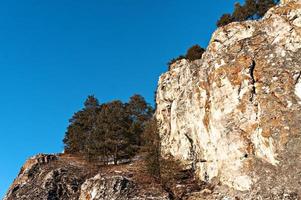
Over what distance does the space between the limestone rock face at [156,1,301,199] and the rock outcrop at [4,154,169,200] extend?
6250 mm

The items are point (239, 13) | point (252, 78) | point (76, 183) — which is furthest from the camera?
point (239, 13)

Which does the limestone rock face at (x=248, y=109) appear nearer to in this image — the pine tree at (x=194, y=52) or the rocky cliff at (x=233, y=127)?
the rocky cliff at (x=233, y=127)

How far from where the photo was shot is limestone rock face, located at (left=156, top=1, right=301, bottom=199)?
37.0m

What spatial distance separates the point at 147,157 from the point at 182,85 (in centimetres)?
1094

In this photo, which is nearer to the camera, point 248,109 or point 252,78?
point 248,109

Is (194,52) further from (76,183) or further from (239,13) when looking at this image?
(76,183)

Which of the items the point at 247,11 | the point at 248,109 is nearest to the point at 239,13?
the point at 247,11

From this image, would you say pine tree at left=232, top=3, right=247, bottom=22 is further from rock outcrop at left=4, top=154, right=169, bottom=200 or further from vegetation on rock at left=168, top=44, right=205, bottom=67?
rock outcrop at left=4, top=154, right=169, bottom=200

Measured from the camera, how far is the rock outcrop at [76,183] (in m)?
44.3

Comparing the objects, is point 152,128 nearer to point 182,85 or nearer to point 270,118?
point 182,85

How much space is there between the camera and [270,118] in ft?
128

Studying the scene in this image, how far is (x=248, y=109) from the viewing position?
134ft

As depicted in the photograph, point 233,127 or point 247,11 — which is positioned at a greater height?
point 247,11

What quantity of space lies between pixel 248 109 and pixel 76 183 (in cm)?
2427
